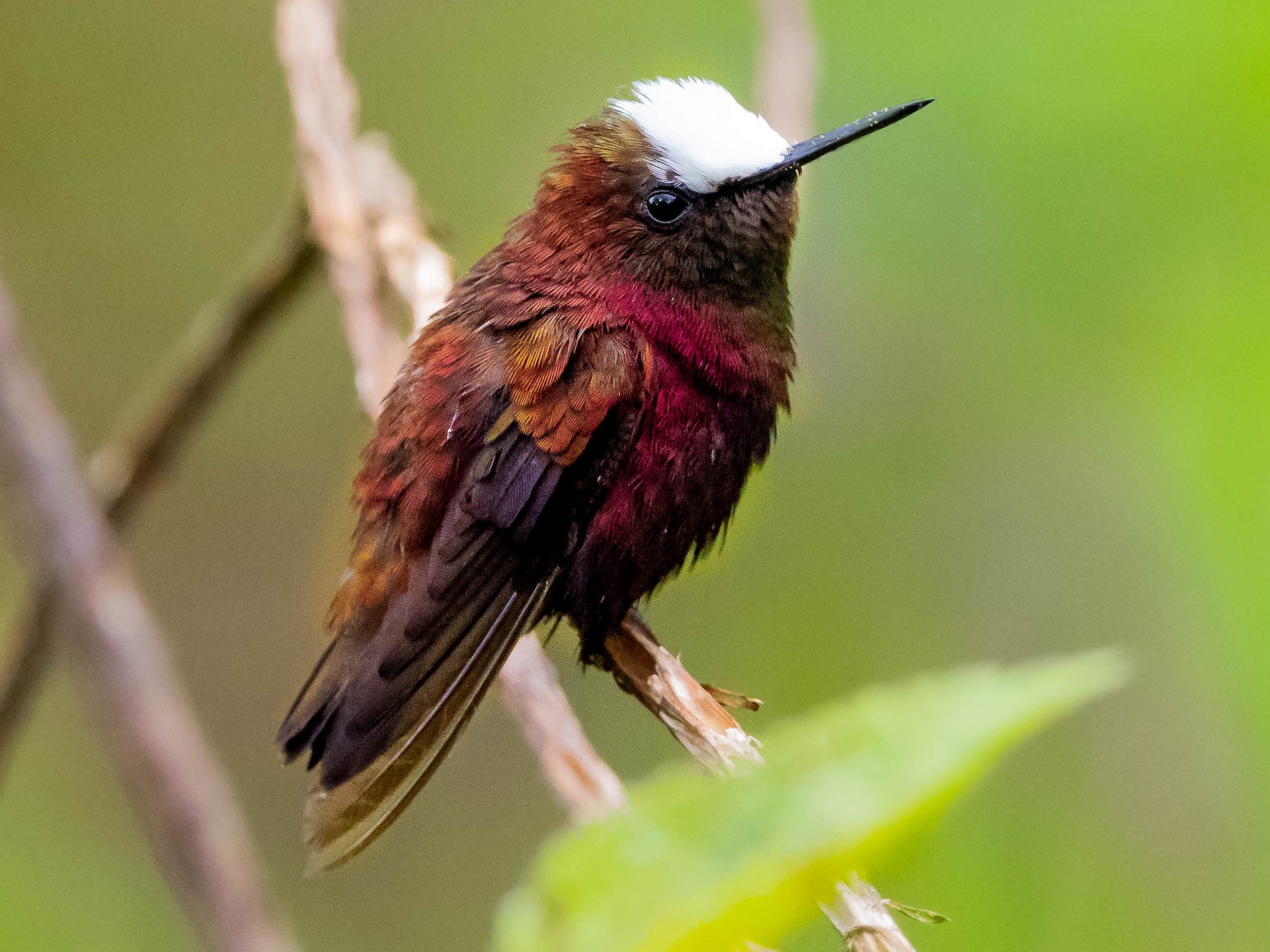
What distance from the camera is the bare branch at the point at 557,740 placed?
4.79ft

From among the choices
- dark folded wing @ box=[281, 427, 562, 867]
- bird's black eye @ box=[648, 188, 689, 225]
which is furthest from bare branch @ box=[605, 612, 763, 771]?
bird's black eye @ box=[648, 188, 689, 225]

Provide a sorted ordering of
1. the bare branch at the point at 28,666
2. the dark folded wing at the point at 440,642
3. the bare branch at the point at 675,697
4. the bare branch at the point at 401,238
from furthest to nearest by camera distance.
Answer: the bare branch at the point at 401,238
the bare branch at the point at 28,666
the dark folded wing at the point at 440,642
the bare branch at the point at 675,697

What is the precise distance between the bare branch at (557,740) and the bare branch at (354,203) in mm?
116

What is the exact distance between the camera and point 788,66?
252 centimetres

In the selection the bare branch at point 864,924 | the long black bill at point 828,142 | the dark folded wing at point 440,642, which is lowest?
the bare branch at point 864,924

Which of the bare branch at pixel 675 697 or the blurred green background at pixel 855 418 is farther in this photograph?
the blurred green background at pixel 855 418

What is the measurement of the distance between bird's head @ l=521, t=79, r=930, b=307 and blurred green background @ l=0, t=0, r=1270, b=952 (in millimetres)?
894

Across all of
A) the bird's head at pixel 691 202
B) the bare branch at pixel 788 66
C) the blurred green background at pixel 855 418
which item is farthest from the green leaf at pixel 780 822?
the bare branch at pixel 788 66

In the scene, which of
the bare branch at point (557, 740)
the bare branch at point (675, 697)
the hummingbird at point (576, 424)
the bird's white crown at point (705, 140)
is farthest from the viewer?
the bird's white crown at point (705, 140)

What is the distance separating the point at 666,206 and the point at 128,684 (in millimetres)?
1299

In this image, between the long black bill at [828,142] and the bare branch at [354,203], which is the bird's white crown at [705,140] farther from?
the bare branch at [354,203]

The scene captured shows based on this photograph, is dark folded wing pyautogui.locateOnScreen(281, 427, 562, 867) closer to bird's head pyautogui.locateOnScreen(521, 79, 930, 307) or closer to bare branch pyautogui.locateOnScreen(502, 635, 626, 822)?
bare branch pyautogui.locateOnScreen(502, 635, 626, 822)

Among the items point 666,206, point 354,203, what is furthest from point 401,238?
point 666,206

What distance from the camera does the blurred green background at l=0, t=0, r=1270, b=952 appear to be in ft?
8.46
